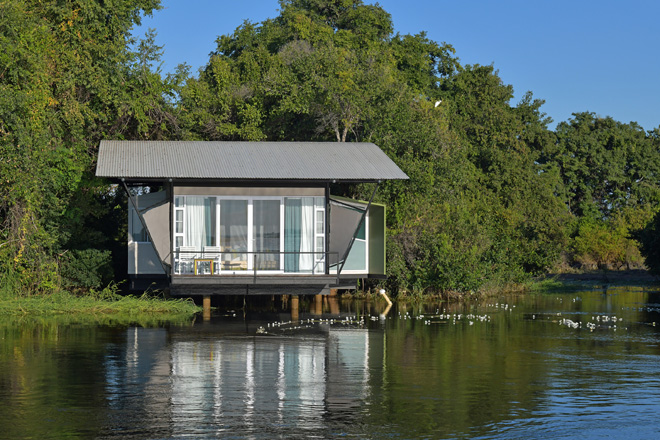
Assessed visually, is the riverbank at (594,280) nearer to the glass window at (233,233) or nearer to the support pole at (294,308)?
the support pole at (294,308)

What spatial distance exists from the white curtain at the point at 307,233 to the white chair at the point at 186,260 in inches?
129

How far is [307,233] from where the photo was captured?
2780 cm

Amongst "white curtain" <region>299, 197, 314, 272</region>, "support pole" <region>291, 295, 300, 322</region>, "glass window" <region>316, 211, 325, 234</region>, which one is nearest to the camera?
"white curtain" <region>299, 197, 314, 272</region>

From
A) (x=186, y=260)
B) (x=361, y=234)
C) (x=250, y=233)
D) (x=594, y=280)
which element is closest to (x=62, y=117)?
(x=186, y=260)

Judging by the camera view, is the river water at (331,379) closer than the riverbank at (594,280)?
Yes

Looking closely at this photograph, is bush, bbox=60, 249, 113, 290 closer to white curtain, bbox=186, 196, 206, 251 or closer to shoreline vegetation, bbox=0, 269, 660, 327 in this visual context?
shoreline vegetation, bbox=0, 269, 660, 327

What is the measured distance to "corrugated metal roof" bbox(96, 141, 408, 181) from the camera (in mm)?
27172

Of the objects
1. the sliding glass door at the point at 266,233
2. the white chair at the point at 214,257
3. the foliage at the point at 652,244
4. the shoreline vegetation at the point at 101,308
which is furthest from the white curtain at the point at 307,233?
the foliage at the point at 652,244

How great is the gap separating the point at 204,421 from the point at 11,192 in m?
15.9

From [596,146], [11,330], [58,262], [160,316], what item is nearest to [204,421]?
[11,330]

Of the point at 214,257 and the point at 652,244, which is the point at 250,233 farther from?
the point at 652,244

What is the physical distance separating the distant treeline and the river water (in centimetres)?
581

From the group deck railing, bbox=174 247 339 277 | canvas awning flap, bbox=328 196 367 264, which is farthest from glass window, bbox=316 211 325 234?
canvas awning flap, bbox=328 196 367 264

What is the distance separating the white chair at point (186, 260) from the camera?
89.6 feet
